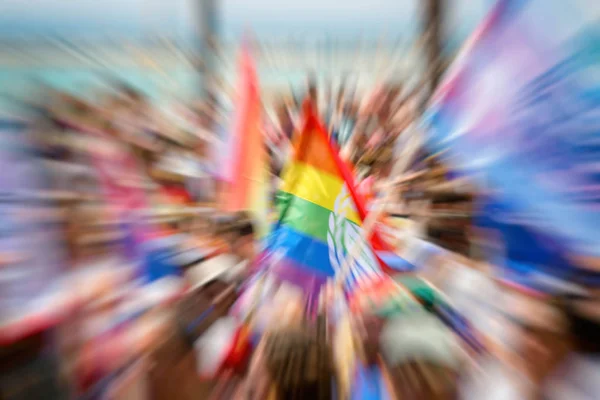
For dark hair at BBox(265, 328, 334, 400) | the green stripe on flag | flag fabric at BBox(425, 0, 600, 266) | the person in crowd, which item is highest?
flag fabric at BBox(425, 0, 600, 266)

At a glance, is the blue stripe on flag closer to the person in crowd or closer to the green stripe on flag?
the green stripe on flag

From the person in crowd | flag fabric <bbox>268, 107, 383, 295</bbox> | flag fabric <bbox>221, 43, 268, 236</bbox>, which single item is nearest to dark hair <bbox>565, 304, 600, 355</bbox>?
the person in crowd

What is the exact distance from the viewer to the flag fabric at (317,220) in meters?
0.70

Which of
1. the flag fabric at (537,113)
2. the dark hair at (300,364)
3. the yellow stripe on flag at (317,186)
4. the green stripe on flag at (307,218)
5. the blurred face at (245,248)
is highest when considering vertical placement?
the flag fabric at (537,113)

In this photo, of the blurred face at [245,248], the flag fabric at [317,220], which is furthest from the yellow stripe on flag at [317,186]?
the blurred face at [245,248]

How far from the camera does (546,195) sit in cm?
58

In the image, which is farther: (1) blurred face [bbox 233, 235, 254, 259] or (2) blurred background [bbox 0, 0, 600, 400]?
(1) blurred face [bbox 233, 235, 254, 259]

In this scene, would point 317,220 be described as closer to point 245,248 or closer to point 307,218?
point 307,218

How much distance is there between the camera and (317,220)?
0.71 meters

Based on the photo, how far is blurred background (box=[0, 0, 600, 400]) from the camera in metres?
0.58

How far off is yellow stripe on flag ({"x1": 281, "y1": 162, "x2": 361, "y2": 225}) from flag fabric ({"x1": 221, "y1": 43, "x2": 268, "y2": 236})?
→ 0.06m

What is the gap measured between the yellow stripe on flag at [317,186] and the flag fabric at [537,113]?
195 millimetres

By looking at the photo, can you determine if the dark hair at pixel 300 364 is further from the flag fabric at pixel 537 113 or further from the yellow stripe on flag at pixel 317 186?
the flag fabric at pixel 537 113

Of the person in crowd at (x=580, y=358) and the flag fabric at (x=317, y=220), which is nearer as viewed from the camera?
the person in crowd at (x=580, y=358)
